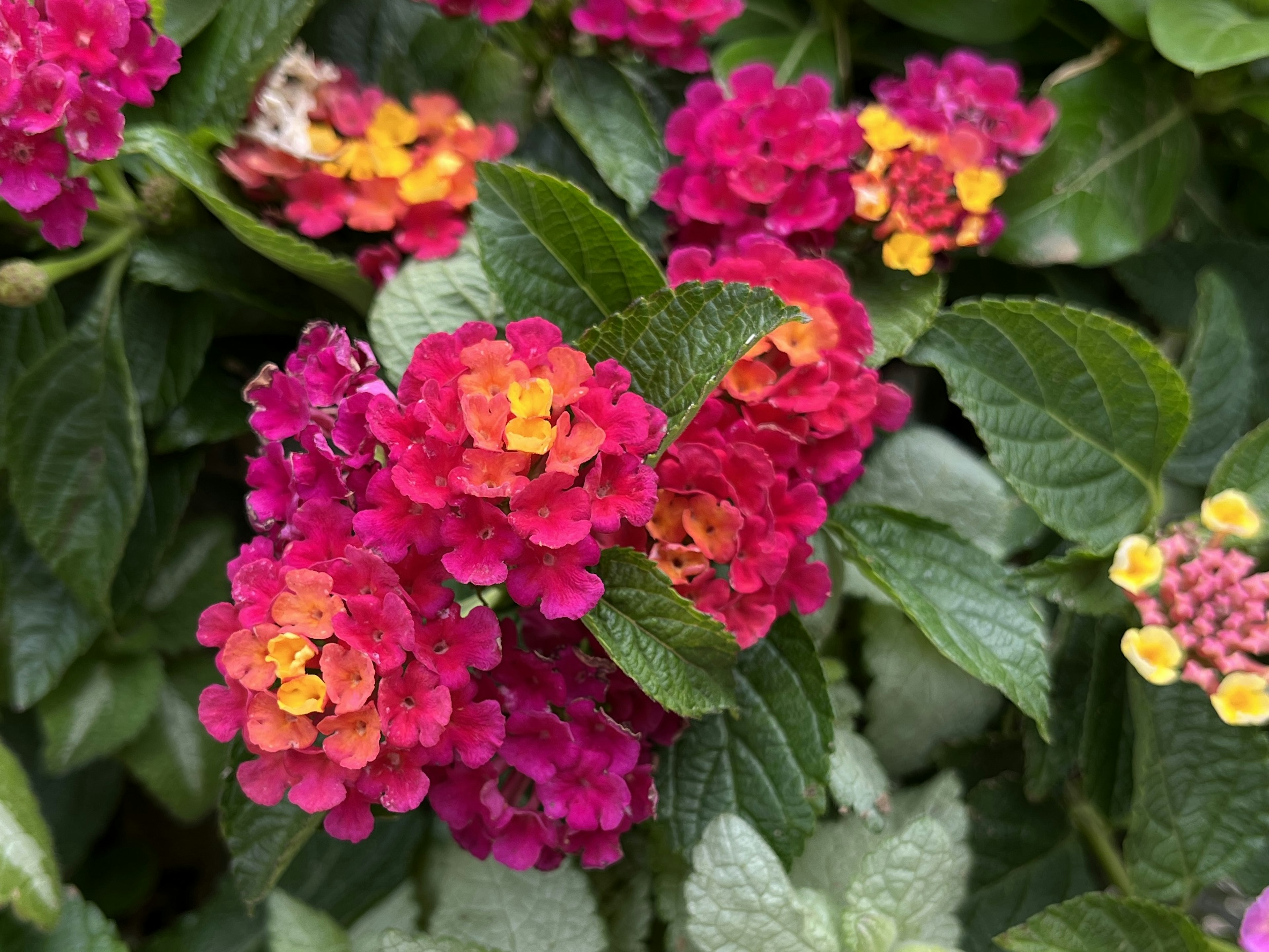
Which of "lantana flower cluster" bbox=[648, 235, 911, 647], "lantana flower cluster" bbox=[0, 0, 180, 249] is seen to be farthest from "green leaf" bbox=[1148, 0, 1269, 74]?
"lantana flower cluster" bbox=[0, 0, 180, 249]

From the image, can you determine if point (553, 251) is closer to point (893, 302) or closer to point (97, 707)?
point (893, 302)

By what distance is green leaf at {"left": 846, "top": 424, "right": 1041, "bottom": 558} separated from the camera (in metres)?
0.92

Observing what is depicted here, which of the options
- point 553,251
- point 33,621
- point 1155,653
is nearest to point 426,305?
point 553,251

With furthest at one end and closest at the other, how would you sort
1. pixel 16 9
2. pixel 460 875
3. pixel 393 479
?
pixel 460 875, pixel 16 9, pixel 393 479

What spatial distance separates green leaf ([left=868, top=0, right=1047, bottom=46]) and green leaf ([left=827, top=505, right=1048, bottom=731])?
1.80ft

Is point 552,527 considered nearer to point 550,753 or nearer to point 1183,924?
point 550,753

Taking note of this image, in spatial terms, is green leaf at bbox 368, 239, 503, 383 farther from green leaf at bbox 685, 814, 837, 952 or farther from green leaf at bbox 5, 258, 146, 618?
green leaf at bbox 685, 814, 837, 952

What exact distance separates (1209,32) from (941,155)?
281 mm

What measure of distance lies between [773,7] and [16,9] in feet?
2.47

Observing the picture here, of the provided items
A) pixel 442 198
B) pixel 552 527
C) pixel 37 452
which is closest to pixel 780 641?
pixel 552 527

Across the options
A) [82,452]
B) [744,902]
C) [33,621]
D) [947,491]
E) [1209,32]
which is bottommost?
[33,621]

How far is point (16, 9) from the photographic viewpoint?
66 centimetres

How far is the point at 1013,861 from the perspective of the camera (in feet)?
2.95

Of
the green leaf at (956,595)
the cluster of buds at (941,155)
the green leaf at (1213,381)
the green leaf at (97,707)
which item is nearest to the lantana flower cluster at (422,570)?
the green leaf at (956,595)
